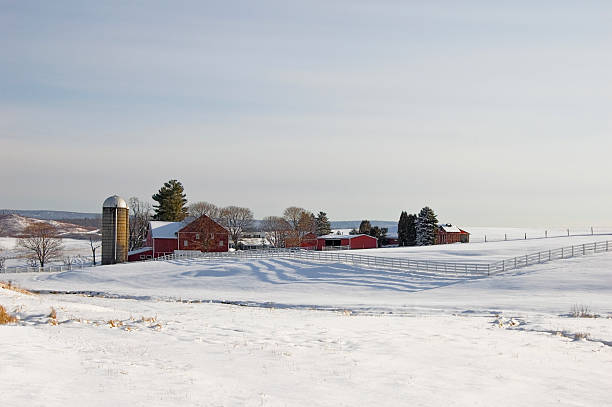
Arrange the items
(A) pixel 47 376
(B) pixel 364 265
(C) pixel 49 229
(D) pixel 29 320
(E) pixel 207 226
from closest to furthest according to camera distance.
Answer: (A) pixel 47 376 → (D) pixel 29 320 → (B) pixel 364 265 → (E) pixel 207 226 → (C) pixel 49 229

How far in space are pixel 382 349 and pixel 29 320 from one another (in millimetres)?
9980

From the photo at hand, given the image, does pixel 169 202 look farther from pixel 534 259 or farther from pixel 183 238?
pixel 534 259

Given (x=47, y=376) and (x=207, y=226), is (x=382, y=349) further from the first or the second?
(x=207, y=226)

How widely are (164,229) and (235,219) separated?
38627mm

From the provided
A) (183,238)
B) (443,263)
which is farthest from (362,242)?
(443,263)

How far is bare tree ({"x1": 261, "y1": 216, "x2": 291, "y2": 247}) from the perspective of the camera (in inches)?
4131

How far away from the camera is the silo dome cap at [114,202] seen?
66312 millimetres

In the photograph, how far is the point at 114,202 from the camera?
66.4 metres

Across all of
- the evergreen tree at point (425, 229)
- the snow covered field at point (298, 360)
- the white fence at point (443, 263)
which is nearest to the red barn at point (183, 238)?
the white fence at point (443, 263)

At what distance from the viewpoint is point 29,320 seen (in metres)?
15.7

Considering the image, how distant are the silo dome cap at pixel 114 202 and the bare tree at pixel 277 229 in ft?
130

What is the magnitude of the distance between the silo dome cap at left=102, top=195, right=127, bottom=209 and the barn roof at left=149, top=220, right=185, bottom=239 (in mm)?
8493

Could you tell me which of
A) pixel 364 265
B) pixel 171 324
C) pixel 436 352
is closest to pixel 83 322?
pixel 171 324

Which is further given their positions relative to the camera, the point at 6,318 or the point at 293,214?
the point at 293,214
